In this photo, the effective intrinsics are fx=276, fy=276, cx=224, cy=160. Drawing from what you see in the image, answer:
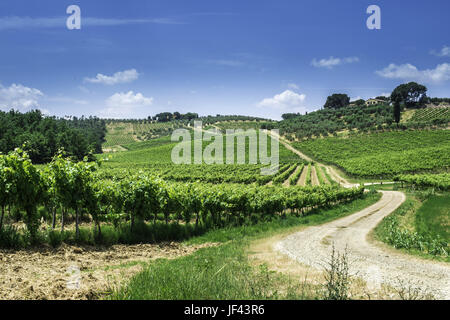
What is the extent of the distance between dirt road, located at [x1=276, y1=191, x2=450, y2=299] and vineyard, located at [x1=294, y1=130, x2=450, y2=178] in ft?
178

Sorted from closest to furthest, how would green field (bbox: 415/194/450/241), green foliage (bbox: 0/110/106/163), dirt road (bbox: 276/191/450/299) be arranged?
dirt road (bbox: 276/191/450/299)
green field (bbox: 415/194/450/241)
green foliage (bbox: 0/110/106/163)

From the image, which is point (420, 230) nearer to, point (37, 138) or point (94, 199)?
point (94, 199)

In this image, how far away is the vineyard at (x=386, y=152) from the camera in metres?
65.9

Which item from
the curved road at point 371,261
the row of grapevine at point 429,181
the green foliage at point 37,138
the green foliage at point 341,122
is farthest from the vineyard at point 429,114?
the green foliage at point 37,138

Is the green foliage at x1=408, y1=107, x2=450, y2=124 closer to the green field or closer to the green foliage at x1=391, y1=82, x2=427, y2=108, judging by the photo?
the green foliage at x1=391, y1=82, x2=427, y2=108

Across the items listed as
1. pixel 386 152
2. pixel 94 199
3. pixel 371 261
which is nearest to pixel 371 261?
pixel 371 261

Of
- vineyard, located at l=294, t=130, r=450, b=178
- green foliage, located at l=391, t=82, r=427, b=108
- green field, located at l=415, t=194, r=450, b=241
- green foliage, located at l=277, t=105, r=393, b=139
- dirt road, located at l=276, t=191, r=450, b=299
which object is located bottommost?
green field, located at l=415, t=194, r=450, b=241

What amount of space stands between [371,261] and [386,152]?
89.3 m

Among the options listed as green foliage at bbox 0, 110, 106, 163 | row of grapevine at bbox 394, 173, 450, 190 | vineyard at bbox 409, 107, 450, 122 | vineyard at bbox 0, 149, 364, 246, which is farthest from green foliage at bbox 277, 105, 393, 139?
vineyard at bbox 0, 149, 364, 246

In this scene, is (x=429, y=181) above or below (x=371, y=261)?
above

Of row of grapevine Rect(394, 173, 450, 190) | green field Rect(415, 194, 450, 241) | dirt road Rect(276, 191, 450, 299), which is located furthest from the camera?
row of grapevine Rect(394, 173, 450, 190)

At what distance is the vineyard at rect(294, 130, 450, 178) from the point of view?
216 ft

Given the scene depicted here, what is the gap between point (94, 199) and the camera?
43.8 feet
